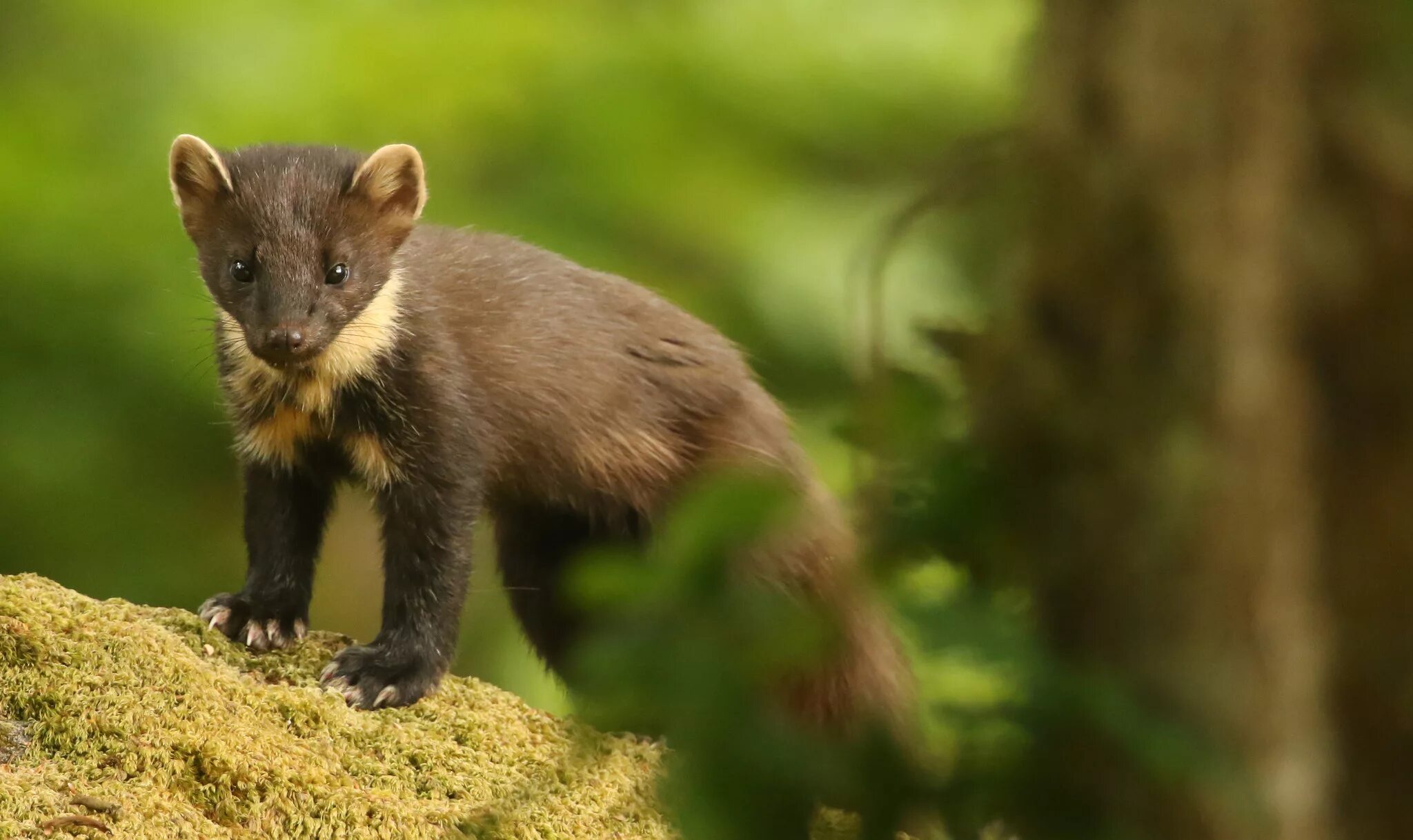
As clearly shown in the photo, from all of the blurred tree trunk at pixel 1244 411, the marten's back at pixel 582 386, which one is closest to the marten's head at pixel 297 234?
the marten's back at pixel 582 386

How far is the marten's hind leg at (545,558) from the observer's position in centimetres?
452

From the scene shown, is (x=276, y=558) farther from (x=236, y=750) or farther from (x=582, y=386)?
(x=236, y=750)

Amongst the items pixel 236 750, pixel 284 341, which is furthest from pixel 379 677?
pixel 284 341

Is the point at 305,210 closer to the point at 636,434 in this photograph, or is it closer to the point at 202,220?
the point at 202,220

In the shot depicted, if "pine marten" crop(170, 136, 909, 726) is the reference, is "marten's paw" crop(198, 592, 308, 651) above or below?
below

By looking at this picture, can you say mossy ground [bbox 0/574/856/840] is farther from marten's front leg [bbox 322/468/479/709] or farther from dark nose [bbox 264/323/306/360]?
dark nose [bbox 264/323/306/360]

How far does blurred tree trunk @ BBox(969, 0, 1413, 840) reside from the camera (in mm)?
1354

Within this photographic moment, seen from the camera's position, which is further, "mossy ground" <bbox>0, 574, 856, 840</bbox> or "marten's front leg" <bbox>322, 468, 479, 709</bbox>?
"marten's front leg" <bbox>322, 468, 479, 709</bbox>

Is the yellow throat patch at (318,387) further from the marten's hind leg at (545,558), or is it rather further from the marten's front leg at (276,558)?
the marten's hind leg at (545,558)

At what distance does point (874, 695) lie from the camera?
2.62 meters

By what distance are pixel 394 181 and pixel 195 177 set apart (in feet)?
1.65

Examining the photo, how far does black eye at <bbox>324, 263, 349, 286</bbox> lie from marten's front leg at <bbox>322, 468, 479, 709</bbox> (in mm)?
524

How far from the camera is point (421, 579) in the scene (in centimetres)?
401

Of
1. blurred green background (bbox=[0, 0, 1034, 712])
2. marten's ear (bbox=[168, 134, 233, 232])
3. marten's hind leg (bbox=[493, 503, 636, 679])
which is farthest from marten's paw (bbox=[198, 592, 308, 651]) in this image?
blurred green background (bbox=[0, 0, 1034, 712])
